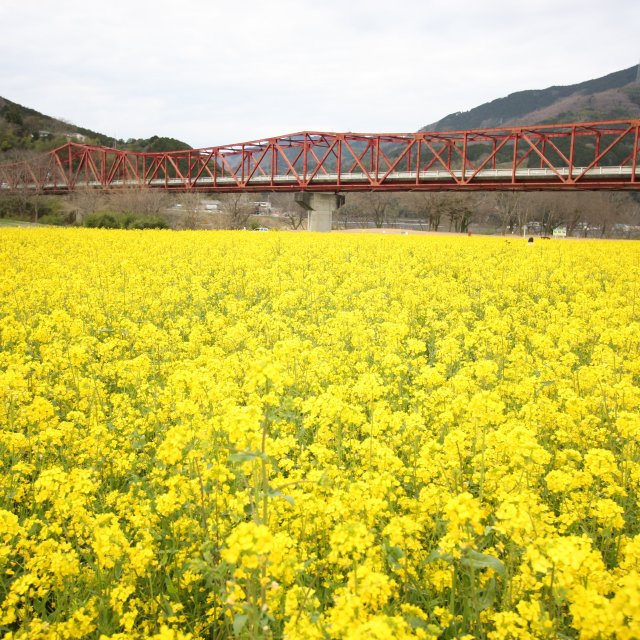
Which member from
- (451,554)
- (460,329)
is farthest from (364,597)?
(460,329)

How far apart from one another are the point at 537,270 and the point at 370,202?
2930 inches

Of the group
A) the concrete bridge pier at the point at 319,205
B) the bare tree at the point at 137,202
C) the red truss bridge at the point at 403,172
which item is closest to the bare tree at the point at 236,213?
the red truss bridge at the point at 403,172

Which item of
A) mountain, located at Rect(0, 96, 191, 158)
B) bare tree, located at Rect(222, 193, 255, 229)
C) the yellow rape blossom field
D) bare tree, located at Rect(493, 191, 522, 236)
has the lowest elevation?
the yellow rape blossom field

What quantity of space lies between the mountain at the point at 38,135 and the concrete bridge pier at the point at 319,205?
218 ft

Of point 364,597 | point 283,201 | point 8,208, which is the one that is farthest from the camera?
point 283,201

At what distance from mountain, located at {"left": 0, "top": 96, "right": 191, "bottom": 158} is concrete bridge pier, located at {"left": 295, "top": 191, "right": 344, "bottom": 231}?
218ft

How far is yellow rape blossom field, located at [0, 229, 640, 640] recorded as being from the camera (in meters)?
2.32

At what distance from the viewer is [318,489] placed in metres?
3.19

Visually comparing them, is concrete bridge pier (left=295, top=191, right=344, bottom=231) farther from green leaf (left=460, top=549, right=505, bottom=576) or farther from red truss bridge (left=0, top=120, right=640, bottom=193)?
green leaf (left=460, top=549, right=505, bottom=576)

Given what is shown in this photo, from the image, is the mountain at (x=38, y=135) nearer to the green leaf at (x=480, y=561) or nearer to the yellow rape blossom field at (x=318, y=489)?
the yellow rape blossom field at (x=318, y=489)

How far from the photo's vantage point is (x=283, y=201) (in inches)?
4409

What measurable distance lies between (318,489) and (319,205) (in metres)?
56.0

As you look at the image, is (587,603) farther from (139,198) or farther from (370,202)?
(370,202)

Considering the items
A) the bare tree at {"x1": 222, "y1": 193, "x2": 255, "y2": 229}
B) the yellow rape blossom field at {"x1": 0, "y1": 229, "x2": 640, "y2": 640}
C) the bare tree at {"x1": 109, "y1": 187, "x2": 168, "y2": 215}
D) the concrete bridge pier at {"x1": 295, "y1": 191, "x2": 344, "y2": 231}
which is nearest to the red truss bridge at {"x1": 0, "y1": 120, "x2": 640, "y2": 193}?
the concrete bridge pier at {"x1": 295, "y1": 191, "x2": 344, "y2": 231}
